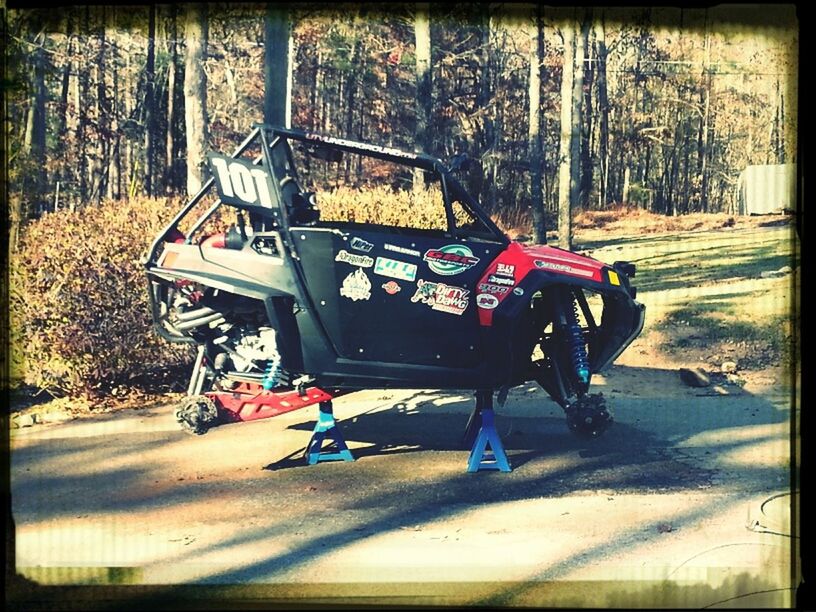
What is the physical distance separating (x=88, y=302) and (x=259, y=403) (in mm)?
1118

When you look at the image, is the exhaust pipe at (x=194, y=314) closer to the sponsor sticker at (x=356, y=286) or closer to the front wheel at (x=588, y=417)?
the sponsor sticker at (x=356, y=286)

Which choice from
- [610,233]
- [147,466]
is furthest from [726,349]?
[147,466]

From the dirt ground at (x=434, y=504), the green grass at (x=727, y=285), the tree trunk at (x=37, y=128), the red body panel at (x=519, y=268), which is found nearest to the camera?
the dirt ground at (x=434, y=504)

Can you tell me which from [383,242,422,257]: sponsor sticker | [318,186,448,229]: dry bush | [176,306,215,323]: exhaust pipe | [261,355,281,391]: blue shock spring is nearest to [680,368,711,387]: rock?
[318,186,448,229]: dry bush

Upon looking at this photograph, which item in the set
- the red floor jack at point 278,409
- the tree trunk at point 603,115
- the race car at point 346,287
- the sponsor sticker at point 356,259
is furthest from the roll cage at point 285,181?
the red floor jack at point 278,409

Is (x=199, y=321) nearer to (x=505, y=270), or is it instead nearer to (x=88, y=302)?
(x=88, y=302)

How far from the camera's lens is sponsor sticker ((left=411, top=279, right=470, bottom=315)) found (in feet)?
19.4

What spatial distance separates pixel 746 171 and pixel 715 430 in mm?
1501

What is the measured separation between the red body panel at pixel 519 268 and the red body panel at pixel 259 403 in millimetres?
979

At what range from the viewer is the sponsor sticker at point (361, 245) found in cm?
588

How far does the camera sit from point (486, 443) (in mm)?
6020

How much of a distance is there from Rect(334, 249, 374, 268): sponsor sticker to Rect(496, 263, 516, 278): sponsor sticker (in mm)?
701

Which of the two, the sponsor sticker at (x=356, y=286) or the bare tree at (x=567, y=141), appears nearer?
the sponsor sticker at (x=356, y=286)

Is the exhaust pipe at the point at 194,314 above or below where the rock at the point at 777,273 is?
below
